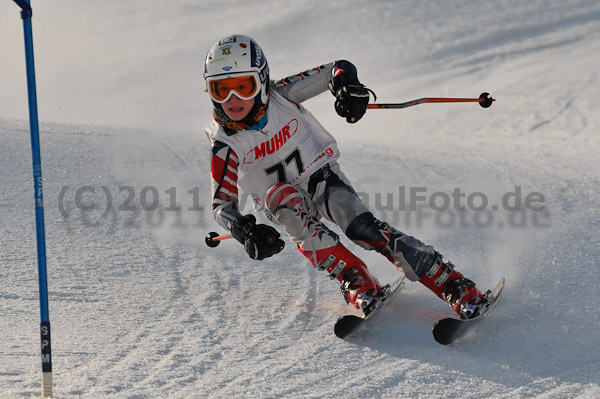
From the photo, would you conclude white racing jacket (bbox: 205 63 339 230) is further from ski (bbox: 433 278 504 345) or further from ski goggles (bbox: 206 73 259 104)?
ski (bbox: 433 278 504 345)

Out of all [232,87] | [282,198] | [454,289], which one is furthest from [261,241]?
[454,289]

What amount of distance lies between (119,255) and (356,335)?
2.20m

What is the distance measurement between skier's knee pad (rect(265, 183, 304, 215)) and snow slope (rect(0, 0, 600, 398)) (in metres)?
0.64

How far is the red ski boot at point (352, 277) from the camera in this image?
3541 millimetres

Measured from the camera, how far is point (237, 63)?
3.44 metres

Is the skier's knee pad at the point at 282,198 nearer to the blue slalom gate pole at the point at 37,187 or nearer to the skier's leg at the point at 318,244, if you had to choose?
the skier's leg at the point at 318,244

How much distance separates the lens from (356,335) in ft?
11.1

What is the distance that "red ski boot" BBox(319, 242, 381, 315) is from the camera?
3541 millimetres

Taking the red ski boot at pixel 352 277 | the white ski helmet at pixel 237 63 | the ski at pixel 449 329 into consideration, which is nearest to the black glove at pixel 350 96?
the white ski helmet at pixel 237 63

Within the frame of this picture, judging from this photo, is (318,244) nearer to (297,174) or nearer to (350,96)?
(297,174)

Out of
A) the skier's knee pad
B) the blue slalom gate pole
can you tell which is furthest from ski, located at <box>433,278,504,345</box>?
the blue slalom gate pole

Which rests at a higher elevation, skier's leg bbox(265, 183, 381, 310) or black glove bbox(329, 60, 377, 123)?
black glove bbox(329, 60, 377, 123)

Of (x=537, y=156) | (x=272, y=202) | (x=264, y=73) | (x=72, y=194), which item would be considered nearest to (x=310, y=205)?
(x=272, y=202)

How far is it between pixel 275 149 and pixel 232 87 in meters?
0.48
